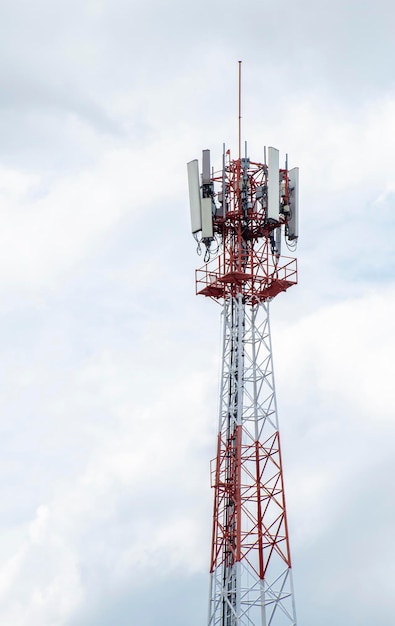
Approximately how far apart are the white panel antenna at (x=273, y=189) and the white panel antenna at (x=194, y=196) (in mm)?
4542

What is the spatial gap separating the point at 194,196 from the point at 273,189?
5.17m

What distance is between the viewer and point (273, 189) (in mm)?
102312

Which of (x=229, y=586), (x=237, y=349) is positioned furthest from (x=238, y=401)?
(x=229, y=586)

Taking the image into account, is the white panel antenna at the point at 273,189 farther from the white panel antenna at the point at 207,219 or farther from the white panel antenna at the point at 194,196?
the white panel antenna at the point at 194,196

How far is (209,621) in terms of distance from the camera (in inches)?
3905

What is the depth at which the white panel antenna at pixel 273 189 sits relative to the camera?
10225 centimetres

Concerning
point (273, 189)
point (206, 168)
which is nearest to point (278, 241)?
point (273, 189)

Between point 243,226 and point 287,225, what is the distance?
2944mm

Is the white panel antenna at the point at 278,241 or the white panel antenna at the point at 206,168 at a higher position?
the white panel antenna at the point at 206,168

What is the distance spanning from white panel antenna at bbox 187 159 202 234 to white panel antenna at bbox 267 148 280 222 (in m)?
4.54

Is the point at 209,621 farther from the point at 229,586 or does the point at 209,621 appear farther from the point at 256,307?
the point at 256,307

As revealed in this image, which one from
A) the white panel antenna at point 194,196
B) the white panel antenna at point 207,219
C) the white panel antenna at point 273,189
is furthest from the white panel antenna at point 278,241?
the white panel antenna at point 194,196

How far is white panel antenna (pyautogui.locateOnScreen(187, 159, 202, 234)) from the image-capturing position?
4065 inches

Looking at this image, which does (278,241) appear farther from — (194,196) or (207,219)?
(194,196)
